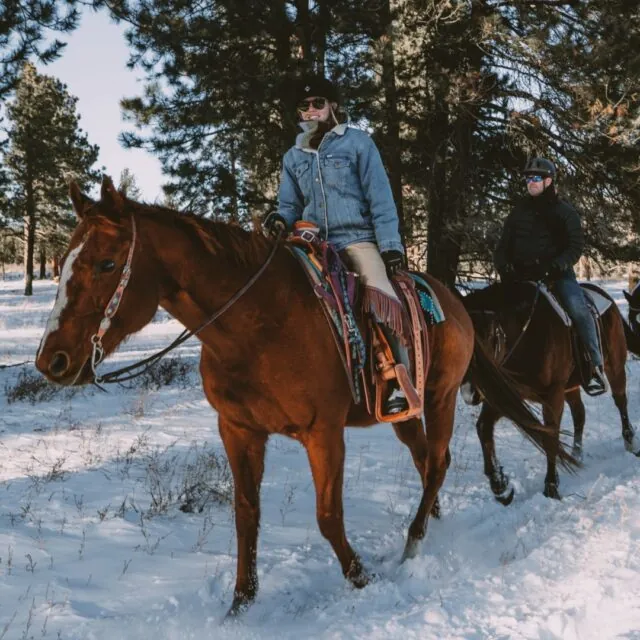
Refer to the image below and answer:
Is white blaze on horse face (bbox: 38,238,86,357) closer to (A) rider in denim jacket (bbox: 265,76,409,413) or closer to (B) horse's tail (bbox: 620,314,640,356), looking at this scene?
(A) rider in denim jacket (bbox: 265,76,409,413)

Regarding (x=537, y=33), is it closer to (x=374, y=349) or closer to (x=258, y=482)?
(x=374, y=349)

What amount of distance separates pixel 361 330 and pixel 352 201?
0.86m

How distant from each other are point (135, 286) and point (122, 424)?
5.09m

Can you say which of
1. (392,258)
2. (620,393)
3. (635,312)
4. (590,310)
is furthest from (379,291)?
(635,312)

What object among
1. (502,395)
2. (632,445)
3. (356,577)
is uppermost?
(502,395)

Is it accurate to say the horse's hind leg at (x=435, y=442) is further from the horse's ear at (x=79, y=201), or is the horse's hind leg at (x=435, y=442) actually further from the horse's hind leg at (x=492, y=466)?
the horse's ear at (x=79, y=201)

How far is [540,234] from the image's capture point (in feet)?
21.8

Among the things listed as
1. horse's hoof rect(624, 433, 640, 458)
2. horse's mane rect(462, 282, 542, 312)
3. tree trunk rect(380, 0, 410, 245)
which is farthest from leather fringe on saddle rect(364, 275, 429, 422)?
tree trunk rect(380, 0, 410, 245)

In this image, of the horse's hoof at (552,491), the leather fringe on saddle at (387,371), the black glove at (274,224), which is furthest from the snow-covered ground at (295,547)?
the black glove at (274,224)

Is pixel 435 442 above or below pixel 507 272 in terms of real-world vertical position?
below

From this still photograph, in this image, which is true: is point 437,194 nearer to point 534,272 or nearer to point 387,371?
point 534,272

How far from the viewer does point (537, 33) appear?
1093cm

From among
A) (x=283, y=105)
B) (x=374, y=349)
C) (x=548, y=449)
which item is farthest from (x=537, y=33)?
(x=374, y=349)

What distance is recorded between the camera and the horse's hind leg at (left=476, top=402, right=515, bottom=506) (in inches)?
211
